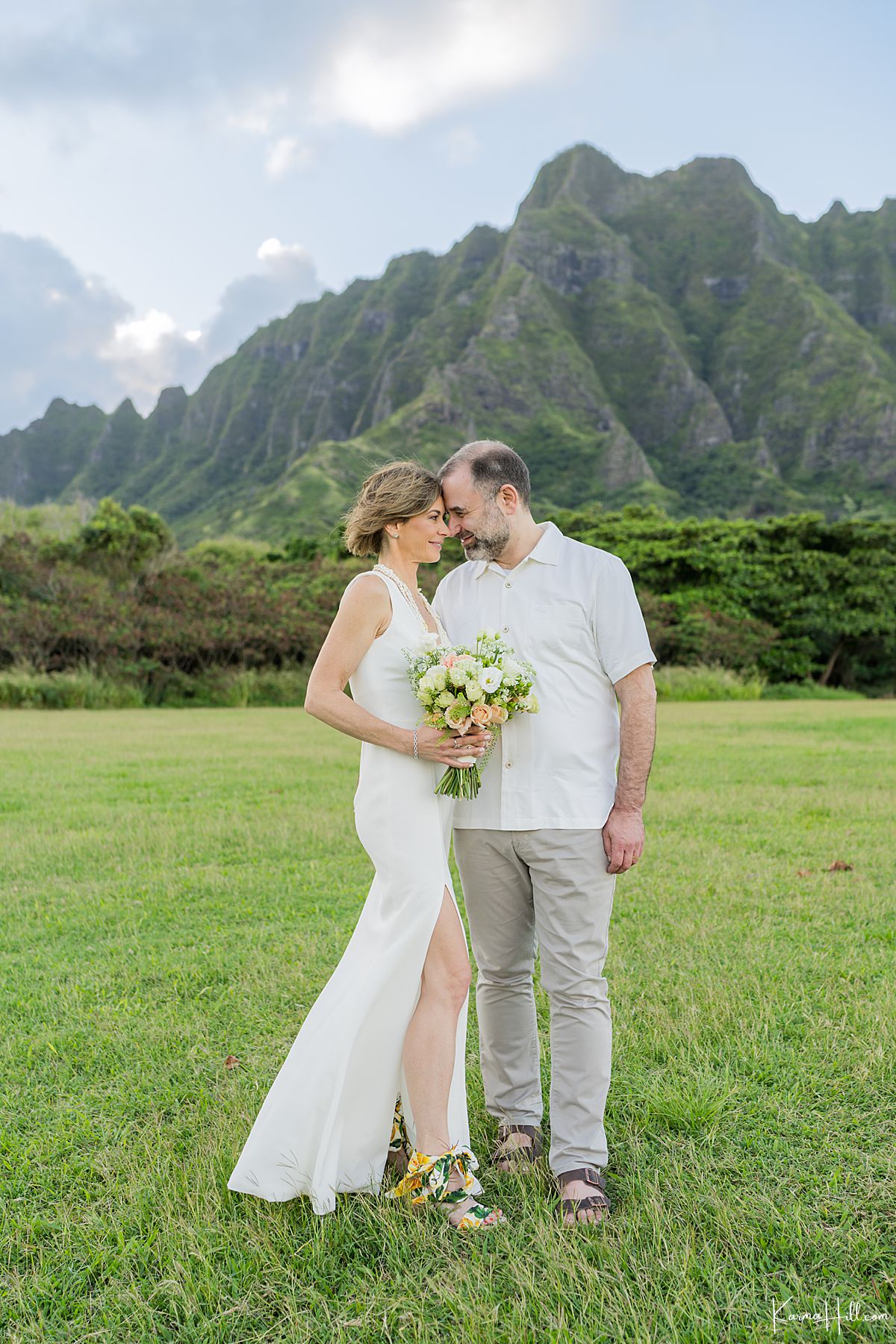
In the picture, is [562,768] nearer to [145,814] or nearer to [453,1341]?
[453,1341]

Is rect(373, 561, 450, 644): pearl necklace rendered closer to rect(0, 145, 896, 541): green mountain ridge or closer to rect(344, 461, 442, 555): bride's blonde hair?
rect(344, 461, 442, 555): bride's blonde hair

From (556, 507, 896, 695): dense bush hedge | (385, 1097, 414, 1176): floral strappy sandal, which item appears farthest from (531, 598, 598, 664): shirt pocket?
(556, 507, 896, 695): dense bush hedge

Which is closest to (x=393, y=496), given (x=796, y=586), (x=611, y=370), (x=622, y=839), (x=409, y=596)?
(x=409, y=596)

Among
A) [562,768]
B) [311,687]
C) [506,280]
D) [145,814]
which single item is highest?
[506,280]

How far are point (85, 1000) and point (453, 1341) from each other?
303cm

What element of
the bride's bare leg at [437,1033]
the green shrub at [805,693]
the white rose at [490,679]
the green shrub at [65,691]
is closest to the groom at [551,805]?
the bride's bare leg at [437,1033]

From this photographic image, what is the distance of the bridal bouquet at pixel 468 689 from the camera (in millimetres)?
2824

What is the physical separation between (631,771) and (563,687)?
38 centimetres

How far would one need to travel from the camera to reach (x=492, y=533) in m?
3.25

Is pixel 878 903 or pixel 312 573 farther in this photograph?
pixel 312 573

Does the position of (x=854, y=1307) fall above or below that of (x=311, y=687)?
below

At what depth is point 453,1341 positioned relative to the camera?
7.26 feet

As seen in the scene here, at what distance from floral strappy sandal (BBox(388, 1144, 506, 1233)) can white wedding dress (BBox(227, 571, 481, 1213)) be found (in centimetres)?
9

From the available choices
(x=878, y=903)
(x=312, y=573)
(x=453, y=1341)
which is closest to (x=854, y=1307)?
(x=453, y=1341)
